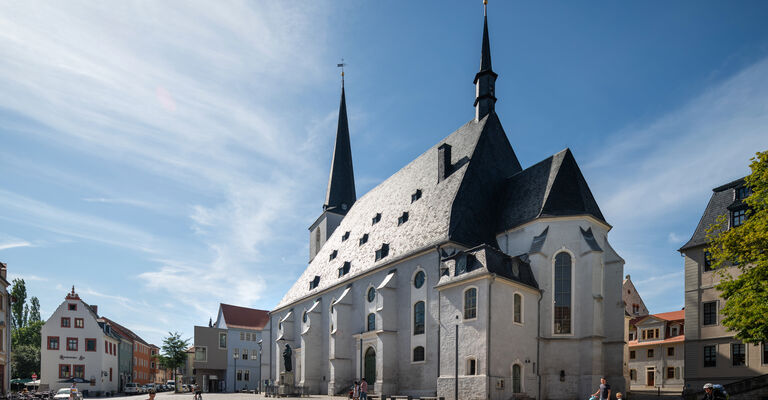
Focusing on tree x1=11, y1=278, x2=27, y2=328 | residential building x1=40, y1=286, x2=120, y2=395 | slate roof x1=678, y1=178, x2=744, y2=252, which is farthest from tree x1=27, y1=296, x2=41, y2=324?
slate roof x1=678, y1=178, x2=744, y2=252

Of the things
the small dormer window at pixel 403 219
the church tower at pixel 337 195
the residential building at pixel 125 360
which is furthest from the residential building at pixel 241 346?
the small dormer window at pixel 403 219

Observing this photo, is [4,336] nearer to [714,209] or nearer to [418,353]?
[418,353]

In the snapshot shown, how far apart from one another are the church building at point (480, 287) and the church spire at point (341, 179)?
50.2 feet

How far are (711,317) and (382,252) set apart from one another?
60.9 feet

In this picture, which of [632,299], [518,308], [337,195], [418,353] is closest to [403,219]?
[418,353]

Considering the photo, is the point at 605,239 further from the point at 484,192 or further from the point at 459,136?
the point at 459,136

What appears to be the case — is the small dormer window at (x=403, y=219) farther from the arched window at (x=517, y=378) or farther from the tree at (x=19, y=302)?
the tree at (x=19, y=302)

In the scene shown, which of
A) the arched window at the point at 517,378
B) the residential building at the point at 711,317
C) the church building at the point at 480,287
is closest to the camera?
the arched window at the point at 517,378

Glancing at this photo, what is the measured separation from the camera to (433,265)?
2675cm

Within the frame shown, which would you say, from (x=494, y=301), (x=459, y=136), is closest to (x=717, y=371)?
(x=494, y=301)

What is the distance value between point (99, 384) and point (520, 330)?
4542cm

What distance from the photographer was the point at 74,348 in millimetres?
49875

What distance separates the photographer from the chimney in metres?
31.5

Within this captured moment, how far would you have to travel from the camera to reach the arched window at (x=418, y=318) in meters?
27.0
